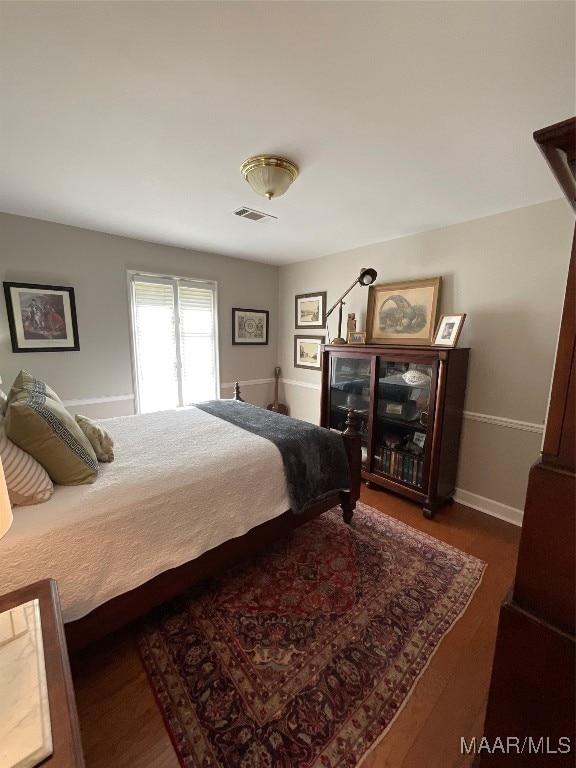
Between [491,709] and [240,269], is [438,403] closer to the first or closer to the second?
[491,709]

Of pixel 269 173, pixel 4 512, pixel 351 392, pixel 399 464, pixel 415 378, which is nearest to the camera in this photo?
pixel 4 512

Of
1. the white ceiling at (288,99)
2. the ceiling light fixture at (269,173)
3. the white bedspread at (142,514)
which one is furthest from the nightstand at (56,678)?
the ceiling light fixture at (269,173)

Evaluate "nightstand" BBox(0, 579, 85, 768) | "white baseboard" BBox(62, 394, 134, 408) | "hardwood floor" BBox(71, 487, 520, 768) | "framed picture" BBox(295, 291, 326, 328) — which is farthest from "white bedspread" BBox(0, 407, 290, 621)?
"framed picture" BBox(295, 291, 326, 328)

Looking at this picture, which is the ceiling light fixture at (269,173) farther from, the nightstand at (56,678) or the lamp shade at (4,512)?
the nightstand at (56,678)

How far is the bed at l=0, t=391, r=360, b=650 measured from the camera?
1.17 metres

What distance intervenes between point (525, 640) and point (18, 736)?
111cm

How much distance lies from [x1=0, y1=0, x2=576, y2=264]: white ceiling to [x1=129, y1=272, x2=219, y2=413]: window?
115 cm

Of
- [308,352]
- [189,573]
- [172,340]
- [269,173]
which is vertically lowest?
[189,573]

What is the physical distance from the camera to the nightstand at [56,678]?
1.92ft

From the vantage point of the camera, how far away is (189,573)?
1.54 metres

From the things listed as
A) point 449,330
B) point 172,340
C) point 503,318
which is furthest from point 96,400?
point 503,318

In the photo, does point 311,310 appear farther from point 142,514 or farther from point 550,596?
point 550,596

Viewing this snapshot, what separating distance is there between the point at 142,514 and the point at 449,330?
251 cm

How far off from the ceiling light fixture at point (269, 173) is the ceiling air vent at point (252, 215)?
0.59 m
